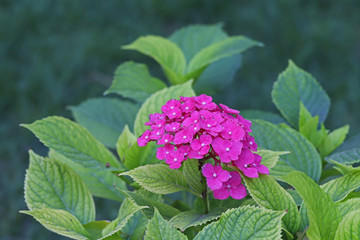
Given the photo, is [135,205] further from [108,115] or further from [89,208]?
[108,115]

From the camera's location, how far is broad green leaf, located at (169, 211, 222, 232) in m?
1.01

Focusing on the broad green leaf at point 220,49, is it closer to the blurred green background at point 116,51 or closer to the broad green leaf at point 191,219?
the broad green leaf at point 191,219

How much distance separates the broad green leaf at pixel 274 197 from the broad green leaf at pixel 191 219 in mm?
A: 96

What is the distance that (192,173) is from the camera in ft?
3.50

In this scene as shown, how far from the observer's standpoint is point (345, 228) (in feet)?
2.90

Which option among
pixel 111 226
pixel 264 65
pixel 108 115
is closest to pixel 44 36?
pixel 264 65

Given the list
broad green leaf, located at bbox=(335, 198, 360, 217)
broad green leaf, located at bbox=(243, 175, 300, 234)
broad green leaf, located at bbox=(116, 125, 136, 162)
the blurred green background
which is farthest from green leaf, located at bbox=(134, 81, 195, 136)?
the blurred green background

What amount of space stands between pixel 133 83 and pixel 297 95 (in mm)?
507

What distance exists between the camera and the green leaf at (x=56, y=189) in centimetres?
116

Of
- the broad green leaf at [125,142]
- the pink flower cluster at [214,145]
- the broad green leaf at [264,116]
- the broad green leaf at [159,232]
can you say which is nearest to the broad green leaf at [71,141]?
the broad green leaf at [125,142]

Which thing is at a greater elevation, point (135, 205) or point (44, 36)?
point (44, 36)

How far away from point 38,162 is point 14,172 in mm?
2209

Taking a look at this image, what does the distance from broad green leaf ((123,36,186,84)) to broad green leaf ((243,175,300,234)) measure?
25.4 inches

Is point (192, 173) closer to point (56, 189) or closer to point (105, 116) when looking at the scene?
point (56, 189)
